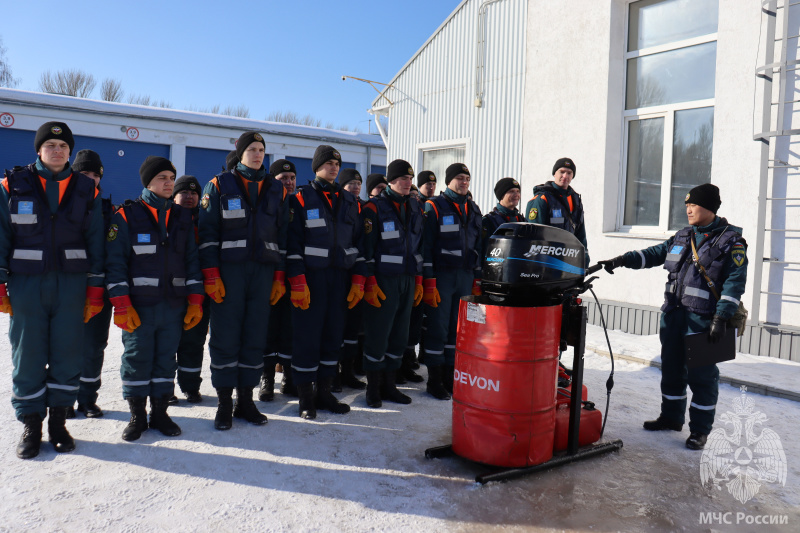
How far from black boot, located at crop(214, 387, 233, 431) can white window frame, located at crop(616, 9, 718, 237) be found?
5.71m

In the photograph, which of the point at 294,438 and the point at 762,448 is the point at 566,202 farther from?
the point at 294,438

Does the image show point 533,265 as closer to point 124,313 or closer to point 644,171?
point 124,313

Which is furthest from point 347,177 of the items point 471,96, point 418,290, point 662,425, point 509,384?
point 471,96

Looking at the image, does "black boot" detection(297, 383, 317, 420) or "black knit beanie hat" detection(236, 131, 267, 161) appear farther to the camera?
"black boot" detection(297, 383, 317, 420)

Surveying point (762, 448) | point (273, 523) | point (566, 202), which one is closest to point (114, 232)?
point (273, 523)

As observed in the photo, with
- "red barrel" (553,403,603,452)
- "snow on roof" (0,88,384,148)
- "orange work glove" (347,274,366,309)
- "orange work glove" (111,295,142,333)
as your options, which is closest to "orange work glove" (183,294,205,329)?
"orange work glove" (111,295,142,333)

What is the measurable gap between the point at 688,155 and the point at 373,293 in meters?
5.03

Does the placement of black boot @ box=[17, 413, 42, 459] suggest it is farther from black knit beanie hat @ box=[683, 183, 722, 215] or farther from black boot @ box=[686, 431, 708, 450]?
black knit beanie hat @ box=[683, 183, 722, 215]

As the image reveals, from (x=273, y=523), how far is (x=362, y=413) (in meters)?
1.76

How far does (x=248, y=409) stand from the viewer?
4.33m

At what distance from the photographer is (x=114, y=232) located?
12.8 ft

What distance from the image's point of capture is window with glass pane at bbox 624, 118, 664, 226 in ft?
25.6

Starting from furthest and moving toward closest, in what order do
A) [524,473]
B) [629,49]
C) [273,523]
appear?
[629,49]
[524,473]
[273,523]

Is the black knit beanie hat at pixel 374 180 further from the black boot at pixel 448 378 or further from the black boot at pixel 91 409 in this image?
the black boot at pixel 91 409
